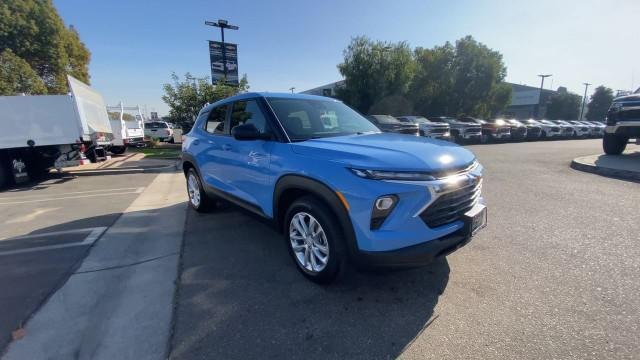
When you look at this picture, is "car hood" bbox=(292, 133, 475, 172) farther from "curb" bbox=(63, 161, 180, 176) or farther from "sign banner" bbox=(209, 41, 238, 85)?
"sign banner" bbox=(209, 41, 238, 85)

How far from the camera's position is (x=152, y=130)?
70.7 ft

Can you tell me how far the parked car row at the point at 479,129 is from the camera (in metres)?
15.9

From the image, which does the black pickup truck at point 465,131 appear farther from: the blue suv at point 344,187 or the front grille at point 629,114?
the blue suv at point 344,187

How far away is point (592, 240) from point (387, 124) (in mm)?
11774

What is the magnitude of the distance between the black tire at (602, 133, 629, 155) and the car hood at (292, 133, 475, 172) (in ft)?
35.6

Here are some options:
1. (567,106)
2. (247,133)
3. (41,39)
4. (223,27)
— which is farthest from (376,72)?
(567,106)

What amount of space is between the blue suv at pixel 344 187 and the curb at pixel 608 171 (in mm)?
6852

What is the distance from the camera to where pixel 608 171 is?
7.41 metres

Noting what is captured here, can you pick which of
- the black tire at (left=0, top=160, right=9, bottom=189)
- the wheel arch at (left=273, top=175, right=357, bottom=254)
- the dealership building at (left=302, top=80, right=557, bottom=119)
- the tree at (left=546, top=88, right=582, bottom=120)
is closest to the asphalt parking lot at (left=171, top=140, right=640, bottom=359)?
the wheel arch at (left=273, top=175, right=357, bottom=254)

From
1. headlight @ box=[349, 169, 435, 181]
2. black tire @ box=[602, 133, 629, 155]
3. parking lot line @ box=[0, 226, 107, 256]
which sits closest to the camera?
headlight @ box=[349, 169, 435, 181]

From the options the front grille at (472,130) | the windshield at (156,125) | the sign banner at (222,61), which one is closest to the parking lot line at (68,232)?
the sign banner at (222,61)

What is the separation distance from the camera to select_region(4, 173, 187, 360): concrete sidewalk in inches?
81.0

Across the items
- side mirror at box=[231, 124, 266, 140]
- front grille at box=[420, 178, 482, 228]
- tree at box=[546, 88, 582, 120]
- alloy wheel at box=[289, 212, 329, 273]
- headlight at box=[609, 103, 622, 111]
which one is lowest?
alloy wheel at box=[289, 212, 329, 273]

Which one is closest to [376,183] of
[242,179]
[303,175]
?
[303,175]
